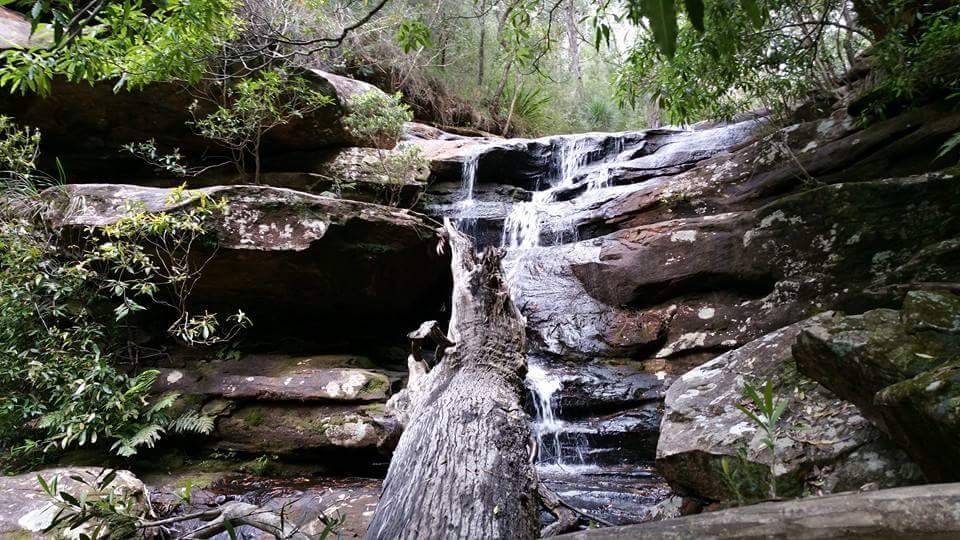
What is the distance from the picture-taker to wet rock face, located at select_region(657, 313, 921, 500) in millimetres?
1849

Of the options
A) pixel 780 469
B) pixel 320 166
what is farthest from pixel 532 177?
pixel 780 469

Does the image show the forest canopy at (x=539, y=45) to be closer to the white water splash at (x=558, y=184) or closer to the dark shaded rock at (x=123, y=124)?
the dark shaded rock at (x=123, y=124)

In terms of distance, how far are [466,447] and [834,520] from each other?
1406 mm

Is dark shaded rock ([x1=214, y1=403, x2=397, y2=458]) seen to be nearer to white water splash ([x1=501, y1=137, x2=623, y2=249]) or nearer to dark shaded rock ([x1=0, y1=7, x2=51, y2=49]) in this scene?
white water splash ([x1=501, y1=137, x2=623, y2=249])

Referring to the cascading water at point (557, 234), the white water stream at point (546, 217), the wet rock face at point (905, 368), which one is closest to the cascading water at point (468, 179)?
the white water stream at point (546, 217)

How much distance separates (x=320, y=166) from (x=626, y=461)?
5777 mm

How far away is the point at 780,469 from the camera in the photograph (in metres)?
1.97

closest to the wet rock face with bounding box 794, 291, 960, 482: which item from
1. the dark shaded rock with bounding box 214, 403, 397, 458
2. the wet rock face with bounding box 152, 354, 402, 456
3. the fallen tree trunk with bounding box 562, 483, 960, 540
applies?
the fallen tree trunk with bounding box 562, 483, 960, 540

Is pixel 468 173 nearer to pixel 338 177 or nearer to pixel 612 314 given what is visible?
pixel 338 177

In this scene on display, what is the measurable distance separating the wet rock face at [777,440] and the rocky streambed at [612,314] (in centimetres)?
1

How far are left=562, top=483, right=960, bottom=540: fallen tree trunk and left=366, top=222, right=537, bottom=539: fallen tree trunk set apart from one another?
0.84 metres

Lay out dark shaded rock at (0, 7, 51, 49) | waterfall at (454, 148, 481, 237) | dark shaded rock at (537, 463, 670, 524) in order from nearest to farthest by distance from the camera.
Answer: dark shaded rock at (537, 463, 670, 524), dark shaded rock at (0, 7, 51, 49), waterfall at (454, 148, 481, 237)

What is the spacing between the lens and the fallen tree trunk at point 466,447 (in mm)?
1590

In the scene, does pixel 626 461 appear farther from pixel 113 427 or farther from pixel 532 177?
pixel 532 177
